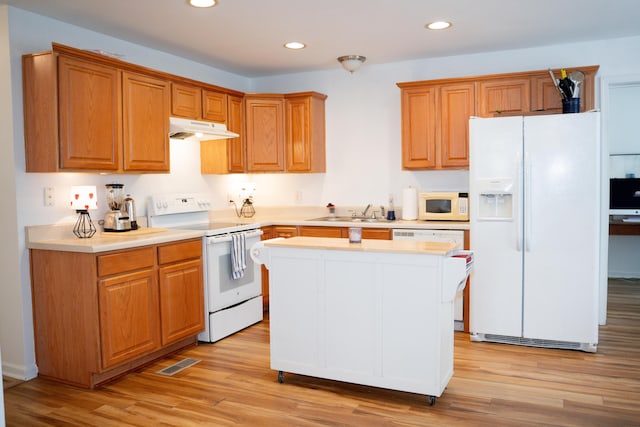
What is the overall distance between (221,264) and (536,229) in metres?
2.45

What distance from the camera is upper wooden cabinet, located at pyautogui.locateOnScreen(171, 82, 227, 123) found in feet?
14.2

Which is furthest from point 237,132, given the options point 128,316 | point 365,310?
point 365,310

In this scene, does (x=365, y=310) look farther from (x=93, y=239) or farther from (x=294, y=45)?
(x=294, y=45)

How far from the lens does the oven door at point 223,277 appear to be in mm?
4188

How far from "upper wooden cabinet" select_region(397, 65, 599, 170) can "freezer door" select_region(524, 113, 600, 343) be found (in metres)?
0.61

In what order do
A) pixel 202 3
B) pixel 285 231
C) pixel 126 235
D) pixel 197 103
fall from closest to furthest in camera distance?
pixel 202 3 < pixel 126 235 < pixel 197 103 < pixel 285 231

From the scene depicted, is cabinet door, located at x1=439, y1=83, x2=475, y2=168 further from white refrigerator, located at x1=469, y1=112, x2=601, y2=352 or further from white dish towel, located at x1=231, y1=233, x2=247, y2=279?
white dish towel, located at x1=231, y1=233, x2=247, y2=279

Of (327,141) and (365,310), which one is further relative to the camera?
(327,141)

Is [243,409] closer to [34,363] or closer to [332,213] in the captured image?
A: [34,363]

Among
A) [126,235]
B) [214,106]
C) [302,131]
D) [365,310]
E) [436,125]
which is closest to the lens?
[365,310]

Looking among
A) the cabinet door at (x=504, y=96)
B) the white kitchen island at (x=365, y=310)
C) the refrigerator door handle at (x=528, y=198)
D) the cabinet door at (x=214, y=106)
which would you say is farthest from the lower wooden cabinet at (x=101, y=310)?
the cabinet door at (x=504, y=96)

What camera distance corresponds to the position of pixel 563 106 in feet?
13.3

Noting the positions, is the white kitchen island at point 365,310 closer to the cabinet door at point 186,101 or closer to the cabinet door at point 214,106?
the cabinet door at point 186,101

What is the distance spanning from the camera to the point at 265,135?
17.4 feet
